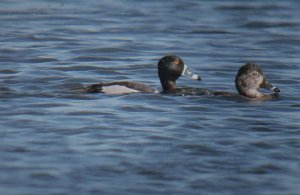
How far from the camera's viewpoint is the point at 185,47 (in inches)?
892

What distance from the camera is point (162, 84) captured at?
17453mm

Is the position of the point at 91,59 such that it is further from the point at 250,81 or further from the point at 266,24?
the point at 266,24

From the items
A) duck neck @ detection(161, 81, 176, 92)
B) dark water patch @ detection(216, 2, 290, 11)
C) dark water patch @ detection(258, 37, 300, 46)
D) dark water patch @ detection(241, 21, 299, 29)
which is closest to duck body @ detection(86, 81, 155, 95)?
duck neck @ detection(161, 81, 176, 92)

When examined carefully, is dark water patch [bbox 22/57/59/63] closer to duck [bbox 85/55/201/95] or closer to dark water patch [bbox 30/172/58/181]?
duck [bbox 85/55/201/95]

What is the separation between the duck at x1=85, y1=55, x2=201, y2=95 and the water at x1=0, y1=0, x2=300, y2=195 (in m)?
0.17

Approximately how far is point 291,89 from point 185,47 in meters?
5.11

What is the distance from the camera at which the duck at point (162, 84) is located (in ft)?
53.9

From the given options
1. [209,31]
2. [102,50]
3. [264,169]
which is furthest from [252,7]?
[264,169]

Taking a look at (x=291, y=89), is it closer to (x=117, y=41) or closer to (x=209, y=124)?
(x=209, y=124)

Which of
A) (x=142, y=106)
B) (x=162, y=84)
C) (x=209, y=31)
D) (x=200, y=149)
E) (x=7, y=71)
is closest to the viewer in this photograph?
(x=200, y=149)

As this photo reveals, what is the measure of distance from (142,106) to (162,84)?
180 centimetres

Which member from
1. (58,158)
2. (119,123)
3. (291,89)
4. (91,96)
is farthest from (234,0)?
(58,158)

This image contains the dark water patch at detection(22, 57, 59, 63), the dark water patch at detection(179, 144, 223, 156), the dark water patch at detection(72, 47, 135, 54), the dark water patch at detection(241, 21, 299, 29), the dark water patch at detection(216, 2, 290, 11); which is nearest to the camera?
the dark water patch at detection(179, 144, 223, 156)

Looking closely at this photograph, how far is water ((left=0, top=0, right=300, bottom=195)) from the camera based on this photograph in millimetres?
11242
